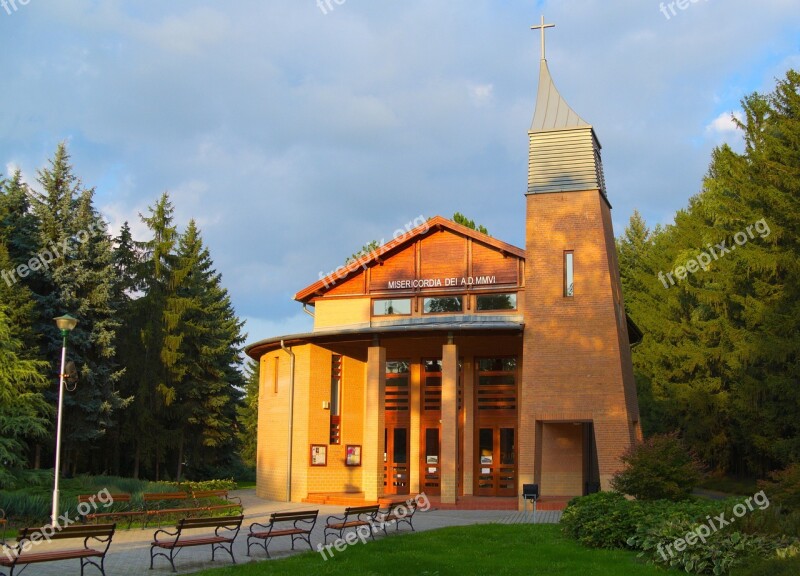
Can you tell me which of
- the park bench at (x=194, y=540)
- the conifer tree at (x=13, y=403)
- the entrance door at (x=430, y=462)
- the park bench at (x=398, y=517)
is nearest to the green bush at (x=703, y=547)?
the park bench at (x=398, y=517)

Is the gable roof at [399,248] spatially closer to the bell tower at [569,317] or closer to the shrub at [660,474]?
the bell tower at [569,317]

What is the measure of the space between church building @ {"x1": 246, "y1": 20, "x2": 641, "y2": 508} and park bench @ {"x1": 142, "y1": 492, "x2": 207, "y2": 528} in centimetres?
558

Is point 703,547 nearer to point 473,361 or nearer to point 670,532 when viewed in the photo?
point 670,532

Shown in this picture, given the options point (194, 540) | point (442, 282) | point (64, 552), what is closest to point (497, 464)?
point (442, 282)

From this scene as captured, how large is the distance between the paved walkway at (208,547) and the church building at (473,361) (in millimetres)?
1707

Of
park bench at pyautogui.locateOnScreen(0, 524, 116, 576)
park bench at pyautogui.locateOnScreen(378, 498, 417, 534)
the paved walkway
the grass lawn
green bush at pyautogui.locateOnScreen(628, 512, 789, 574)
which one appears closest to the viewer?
park bench at pyautogui.locateOnScreen(0, 524, 116, 576)

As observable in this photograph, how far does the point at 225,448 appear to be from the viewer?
125 feet

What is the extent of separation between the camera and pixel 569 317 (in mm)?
21969

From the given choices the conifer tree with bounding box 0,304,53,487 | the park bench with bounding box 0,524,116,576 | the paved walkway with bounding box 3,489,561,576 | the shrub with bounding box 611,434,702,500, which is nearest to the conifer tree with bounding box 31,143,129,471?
the conifer tree with bounding box 0,304,53,487

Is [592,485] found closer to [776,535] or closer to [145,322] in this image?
[776,535]

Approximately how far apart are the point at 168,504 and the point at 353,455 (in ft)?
26.3

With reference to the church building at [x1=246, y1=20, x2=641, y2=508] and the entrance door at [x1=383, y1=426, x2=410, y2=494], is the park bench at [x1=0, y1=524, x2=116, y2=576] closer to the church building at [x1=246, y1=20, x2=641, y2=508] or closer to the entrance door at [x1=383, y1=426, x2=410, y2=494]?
the church building at [x1=246, y1=20, x2=641, y2=508]

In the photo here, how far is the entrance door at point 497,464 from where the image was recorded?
24.7m

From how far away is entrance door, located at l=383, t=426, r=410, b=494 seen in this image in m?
25.8
